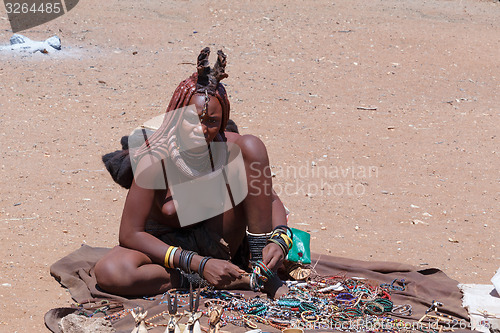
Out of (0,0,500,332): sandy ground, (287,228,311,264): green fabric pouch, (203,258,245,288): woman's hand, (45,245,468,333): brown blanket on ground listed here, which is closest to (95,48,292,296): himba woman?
(203,258,245,288): woman's hand

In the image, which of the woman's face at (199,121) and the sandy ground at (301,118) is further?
the sandy ground at (301,118)

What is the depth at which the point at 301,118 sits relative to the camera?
9.10 metres

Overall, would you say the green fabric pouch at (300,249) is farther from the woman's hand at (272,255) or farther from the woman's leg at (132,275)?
the woman's leg at (132,275)

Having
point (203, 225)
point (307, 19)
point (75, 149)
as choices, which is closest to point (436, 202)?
point (203, 225)

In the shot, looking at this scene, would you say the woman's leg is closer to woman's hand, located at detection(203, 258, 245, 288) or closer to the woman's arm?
the woman's arm

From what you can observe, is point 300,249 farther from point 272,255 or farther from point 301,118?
point 301,118

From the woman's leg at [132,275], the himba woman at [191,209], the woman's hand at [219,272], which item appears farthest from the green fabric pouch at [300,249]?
the woman's leg at [132,275]

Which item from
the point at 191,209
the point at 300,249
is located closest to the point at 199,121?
the point at 191,209

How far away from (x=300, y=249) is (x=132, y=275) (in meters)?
1.27

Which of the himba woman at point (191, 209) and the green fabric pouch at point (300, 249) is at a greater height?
the himba woman at point (191, 209)

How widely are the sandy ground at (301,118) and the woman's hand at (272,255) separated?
141 cm

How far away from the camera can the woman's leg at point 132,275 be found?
4086mm

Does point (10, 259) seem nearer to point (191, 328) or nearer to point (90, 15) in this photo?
point (191, 328)

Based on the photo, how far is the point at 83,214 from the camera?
6016 mm
